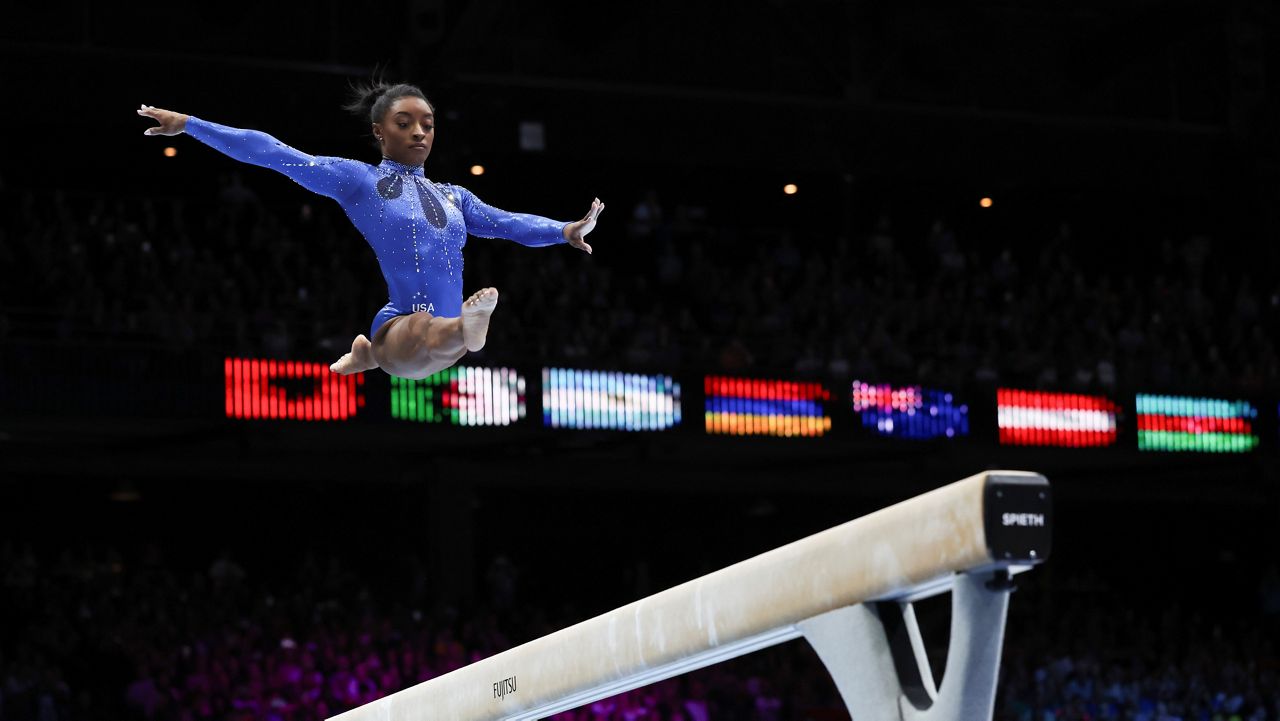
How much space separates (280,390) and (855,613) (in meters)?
12.9

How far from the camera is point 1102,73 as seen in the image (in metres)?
23.1

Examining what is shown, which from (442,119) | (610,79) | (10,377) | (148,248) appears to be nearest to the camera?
(10,377)

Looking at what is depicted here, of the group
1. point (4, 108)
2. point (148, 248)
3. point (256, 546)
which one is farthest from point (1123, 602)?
point (4, 108)

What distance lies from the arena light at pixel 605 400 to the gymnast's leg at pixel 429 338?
12.1 meters

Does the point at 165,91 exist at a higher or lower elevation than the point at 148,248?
higher

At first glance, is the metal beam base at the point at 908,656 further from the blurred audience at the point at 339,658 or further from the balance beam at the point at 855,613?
the blurred audience at the point at 339,658

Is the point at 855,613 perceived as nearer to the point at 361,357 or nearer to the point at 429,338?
the point at 429,338

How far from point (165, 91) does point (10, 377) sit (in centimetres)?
547

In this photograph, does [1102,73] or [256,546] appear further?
[1102,73]

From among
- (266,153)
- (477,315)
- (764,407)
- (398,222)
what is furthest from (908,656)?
(764,407)

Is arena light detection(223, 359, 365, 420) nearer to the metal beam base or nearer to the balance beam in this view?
the balance beam

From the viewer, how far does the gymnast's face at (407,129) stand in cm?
579

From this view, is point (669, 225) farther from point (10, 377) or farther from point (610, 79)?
point (10, 377)

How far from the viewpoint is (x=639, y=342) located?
19000 mm
